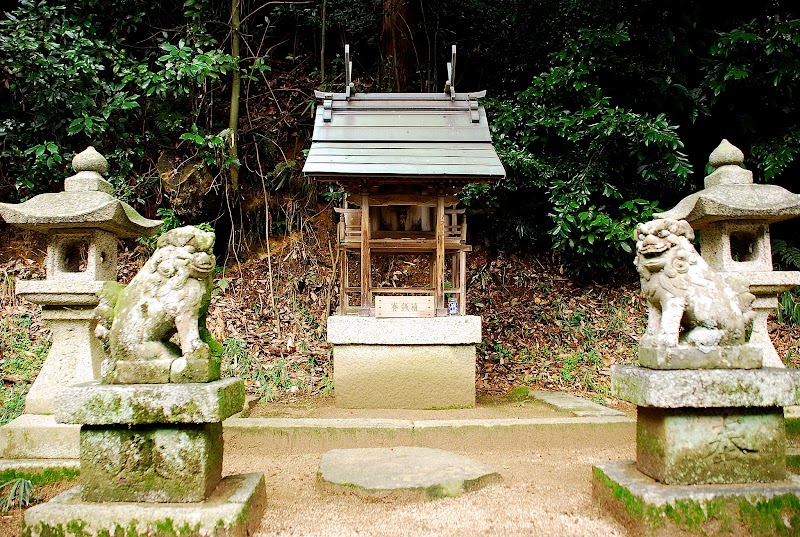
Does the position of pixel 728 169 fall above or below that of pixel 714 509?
above

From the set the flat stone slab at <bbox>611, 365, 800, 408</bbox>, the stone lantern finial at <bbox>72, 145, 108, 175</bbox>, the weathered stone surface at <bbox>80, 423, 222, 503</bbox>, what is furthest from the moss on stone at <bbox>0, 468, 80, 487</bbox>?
the flat stone slab at <bbox>611, 365, 800, 408</bbox>

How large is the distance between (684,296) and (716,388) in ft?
1.57

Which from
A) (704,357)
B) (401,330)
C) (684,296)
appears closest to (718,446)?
(704,357)

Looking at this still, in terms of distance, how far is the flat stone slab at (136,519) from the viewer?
8.14 ft

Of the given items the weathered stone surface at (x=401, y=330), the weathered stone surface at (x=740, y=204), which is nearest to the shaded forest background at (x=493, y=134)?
the weathered stone surface at (x=401, y=330)

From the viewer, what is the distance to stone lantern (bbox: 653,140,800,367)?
4609 millimetres

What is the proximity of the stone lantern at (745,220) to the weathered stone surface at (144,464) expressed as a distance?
13.1 ft

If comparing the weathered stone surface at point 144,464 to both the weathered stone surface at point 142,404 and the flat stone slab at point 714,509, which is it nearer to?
the weathered stone surface at point 142,404

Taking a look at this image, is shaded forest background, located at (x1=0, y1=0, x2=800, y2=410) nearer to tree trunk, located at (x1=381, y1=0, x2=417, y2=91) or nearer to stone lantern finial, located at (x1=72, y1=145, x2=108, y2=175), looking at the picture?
tree trunk, located at (x1=381, y1=0, x2=417, y2=91)

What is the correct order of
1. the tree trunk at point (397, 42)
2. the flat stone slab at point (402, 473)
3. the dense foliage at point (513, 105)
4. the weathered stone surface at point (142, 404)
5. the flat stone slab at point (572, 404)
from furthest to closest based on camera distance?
the tree trunk at point (397, 42), the dense foliage at point (513, 105), the flat stone slab at point (572, 404), the flat stone slab at point (402, 473), the weathered stone surface at point (142, 404)

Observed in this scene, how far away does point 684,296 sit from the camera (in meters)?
2.82

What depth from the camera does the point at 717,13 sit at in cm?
769

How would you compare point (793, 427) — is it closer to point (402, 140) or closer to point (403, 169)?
point (403, 169)

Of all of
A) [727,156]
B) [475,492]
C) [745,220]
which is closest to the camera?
[475,492]
